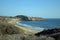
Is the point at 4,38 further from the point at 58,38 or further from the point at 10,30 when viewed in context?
the point at 10,30

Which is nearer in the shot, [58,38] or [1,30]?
[58,38]

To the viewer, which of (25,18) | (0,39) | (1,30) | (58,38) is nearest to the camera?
(0,39)

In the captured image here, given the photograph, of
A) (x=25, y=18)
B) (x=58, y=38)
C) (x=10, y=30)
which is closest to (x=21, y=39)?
(x=58, y=38)

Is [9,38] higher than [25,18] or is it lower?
higher

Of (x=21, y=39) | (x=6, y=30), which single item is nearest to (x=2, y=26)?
(x=6, y=30)

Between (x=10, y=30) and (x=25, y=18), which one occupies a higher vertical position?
(x=10, y=30)

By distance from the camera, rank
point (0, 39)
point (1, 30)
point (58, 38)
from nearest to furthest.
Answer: point (0, 39) → point (58, 38) → point (1, 30)

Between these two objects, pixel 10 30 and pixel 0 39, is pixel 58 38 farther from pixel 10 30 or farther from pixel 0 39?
pixel 10 30

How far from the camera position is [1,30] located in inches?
605

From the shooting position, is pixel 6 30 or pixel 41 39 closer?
pixel 41 39

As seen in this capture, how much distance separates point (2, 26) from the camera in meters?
16.1

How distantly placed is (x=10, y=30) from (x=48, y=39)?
6.32 meters

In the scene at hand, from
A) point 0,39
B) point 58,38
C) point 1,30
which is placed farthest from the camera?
point 1,30

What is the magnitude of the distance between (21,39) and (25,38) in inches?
8.8
